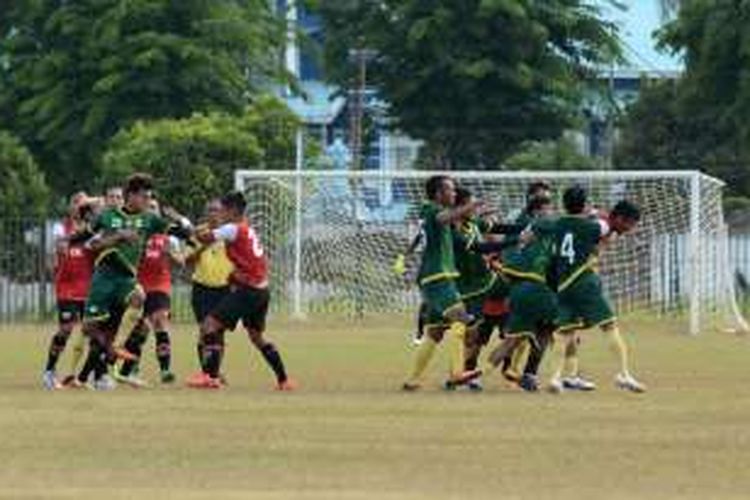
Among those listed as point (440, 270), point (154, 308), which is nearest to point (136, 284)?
point (154, 308)

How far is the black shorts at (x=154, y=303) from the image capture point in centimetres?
1917

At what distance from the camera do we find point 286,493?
1112cm

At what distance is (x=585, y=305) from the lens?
17703 mm

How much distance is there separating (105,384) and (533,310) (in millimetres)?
4057

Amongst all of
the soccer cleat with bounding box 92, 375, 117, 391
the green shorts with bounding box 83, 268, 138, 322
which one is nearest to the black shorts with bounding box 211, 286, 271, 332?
the green shorts with bounding box 83, 268, 138, 322

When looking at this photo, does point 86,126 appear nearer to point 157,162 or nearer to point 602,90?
point 157,162

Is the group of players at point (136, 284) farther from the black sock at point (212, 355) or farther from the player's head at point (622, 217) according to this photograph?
the player's head at point (622, 217)

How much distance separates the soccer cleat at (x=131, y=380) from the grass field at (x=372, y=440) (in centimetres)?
44

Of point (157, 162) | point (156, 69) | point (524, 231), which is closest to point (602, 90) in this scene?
point (156, 69)

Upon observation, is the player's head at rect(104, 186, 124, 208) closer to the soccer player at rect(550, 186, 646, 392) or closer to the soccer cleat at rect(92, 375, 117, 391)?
the soccer cleat at rect(92, 375, 117, 391)

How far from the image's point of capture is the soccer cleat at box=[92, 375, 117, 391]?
1833 cm

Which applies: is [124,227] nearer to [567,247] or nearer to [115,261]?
[115,261]

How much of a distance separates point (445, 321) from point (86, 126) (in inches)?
1013

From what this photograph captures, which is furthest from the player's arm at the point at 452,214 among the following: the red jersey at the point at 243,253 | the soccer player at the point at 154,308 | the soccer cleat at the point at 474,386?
the soccer player at the point at 154,308
